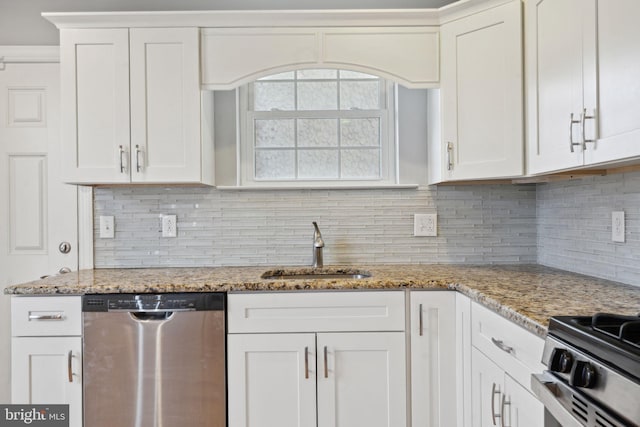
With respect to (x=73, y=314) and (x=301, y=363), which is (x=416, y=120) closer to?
(x=301, y=363)

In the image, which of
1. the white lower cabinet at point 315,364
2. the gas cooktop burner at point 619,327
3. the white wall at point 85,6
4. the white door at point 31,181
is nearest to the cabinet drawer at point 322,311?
the white lower cabinet at point 315,364

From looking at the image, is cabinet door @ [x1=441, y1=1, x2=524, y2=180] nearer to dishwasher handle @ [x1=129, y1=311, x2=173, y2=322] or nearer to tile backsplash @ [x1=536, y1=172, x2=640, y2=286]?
tile backsplash @ [x1=536, y1=172, x2=640, y2=286]

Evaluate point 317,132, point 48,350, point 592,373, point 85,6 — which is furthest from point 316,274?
point 85,6

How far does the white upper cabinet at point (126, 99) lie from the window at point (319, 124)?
0.47m

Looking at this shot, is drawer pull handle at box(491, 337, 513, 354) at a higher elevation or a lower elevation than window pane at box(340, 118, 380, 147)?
lower

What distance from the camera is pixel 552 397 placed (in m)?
0.92

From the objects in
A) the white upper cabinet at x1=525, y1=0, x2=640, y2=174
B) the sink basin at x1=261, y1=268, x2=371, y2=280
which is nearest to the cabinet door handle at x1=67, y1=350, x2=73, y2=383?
the sink basin at x1=261, y1=268, x2=371, y2=280

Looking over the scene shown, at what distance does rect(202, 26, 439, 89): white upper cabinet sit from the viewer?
1.99 metres

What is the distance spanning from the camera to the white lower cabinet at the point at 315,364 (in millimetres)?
1744

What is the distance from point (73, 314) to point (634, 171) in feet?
7.68

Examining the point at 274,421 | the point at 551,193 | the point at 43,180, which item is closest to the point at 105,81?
the point at 43,180

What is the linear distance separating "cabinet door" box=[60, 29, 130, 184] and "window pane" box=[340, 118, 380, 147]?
1.16 m

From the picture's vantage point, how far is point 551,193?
2.14 meters

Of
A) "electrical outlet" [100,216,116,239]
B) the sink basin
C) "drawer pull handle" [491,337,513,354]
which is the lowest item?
"drawer pull handle" [491,337,513,354]
